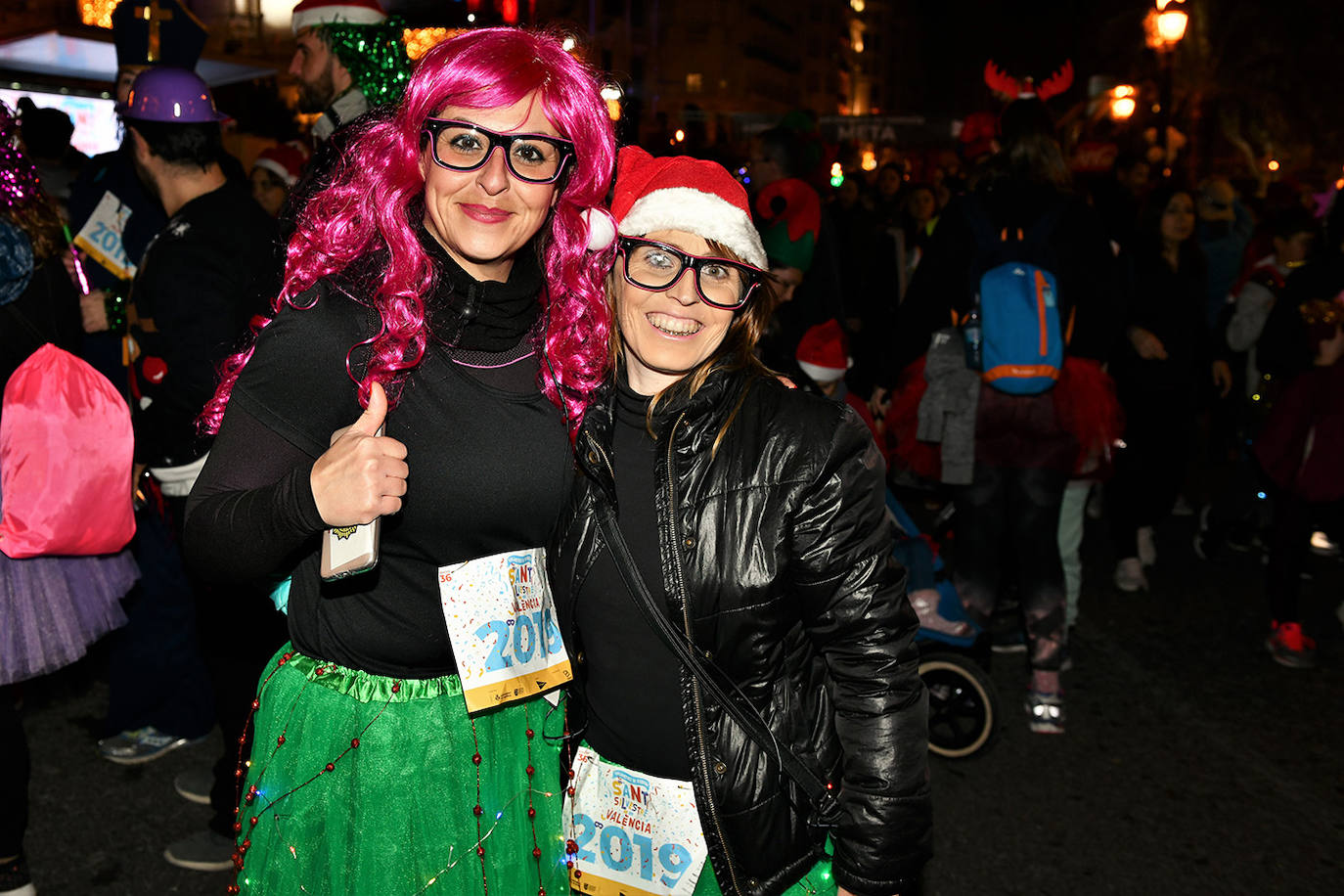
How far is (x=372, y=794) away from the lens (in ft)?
6.42

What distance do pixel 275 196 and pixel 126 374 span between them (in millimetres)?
3081

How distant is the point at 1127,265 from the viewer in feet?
17.9

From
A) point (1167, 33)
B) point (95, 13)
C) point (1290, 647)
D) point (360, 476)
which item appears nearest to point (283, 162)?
point (95, 13)

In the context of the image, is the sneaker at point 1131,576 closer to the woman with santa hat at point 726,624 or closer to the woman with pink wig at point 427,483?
the woman with santa hat at point 726,624

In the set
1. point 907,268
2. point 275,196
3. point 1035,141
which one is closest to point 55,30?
point 275,196

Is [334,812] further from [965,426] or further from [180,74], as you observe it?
[965,426]

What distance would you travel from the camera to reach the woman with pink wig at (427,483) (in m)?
1.87

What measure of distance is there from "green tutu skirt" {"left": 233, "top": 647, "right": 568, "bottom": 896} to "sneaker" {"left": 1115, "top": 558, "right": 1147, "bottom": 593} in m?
5.32

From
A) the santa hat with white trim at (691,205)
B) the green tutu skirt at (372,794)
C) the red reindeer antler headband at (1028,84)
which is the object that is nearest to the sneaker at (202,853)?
the green tutu skirt at (372,794)

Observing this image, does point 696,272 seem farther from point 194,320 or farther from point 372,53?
point 372,53

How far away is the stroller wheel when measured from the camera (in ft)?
14.0

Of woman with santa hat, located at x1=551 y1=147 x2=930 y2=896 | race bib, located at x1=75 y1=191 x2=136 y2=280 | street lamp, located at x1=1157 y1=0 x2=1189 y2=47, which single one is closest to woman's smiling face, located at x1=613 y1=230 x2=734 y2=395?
woman with santa hat, located at x1=551 y1=147 x2=930 y2=896

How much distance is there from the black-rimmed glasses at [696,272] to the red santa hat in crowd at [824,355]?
89.4 inches

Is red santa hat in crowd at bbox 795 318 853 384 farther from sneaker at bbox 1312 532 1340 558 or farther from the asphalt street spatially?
sneaker at bbox 1312 532 1340 558
